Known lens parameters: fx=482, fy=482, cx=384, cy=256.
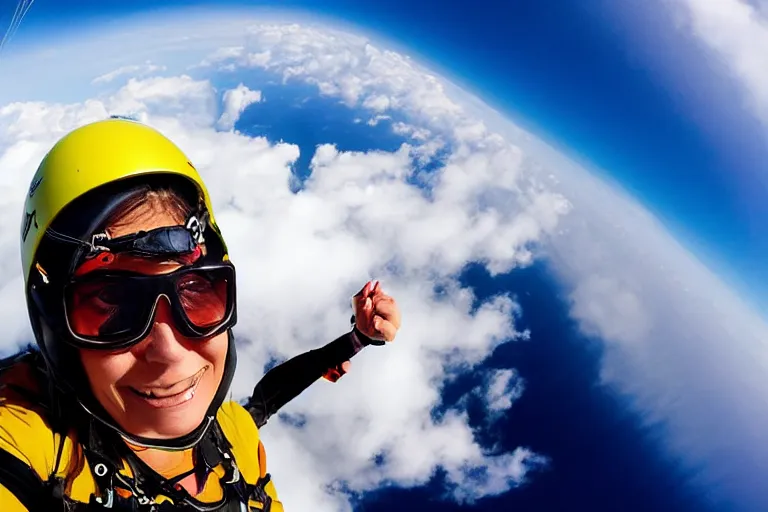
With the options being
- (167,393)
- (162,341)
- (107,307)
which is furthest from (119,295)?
(167,393)

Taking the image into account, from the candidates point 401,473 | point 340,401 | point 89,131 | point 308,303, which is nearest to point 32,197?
point 89,131

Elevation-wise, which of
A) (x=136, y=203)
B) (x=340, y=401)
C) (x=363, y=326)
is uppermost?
(x=340, y=401)

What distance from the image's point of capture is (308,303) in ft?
262

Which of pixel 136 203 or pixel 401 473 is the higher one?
pixel 401 473

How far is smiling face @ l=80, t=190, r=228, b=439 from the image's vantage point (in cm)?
112

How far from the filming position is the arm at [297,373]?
2.05 metres

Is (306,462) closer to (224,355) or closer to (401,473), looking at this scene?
(401,473)

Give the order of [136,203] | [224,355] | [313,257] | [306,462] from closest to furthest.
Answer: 1. [136,203]
2. [224,355]
3. [306,462]
4. [313,257]

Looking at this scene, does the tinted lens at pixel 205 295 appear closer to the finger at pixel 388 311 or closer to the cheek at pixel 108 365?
the cheek at pixel 108 365

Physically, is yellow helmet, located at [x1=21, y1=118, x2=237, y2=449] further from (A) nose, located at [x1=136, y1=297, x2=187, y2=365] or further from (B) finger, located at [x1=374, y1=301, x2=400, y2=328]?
(B) finger, located at [x1=374, y1=301, x2=400, y2=328]

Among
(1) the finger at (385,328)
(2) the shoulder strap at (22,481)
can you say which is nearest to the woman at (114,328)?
(2) the shoulder strap at (22,481)

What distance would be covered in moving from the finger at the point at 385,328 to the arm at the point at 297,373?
0.18m

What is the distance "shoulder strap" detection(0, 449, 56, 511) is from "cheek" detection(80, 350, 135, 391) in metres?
0.21

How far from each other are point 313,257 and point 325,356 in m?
89.0
